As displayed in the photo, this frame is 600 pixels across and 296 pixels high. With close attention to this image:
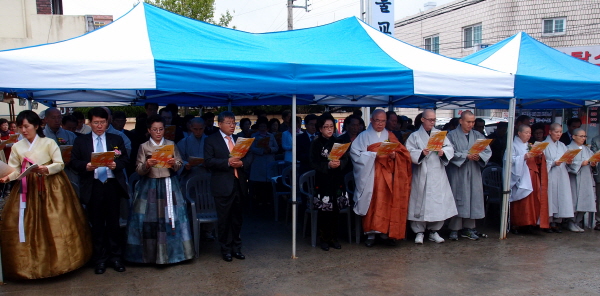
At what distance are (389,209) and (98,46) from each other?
370 cm

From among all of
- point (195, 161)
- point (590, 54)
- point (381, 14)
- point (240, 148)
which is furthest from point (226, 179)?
point (590, 54)

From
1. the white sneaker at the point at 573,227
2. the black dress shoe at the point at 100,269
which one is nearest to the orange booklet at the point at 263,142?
the black dress shoe at the point at 100,269

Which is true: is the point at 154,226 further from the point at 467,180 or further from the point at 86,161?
the point at 467,180

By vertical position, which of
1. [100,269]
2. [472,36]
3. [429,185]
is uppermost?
[472,36]

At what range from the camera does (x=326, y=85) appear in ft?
16.4

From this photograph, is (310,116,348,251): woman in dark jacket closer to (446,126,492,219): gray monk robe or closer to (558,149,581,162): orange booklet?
(446,126,492,219): gray monk robe

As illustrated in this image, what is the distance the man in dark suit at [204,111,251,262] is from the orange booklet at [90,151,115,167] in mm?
980

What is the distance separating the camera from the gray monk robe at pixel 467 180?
608cm

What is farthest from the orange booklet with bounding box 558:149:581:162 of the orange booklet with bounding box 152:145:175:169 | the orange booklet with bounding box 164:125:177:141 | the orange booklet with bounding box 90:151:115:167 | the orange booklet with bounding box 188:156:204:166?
the orange booklet with bounding box 90:151:115:167

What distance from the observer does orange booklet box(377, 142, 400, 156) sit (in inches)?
210

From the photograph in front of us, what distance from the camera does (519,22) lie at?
1766 centimetres

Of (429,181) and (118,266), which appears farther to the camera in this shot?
(429,181)

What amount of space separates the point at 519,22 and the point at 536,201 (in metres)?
13.5

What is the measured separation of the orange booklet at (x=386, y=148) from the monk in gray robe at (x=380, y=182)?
122 mm
